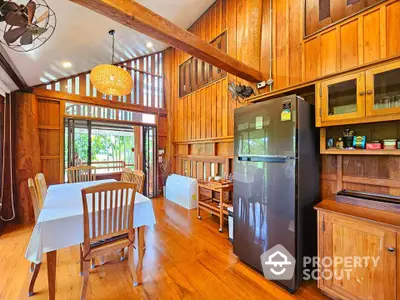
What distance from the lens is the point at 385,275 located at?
1340 millimetres

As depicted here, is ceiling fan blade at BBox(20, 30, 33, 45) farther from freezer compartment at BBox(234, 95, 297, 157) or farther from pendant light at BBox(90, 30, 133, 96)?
freezer compartment at BBox(234, 95, 297, 157)

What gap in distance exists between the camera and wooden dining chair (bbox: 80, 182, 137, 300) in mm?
1551

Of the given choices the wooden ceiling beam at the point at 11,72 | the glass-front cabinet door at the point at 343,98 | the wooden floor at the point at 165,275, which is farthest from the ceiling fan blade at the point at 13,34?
the glass-front cabinet door at the point at 343,98

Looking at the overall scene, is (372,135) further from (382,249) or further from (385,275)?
(385,275)

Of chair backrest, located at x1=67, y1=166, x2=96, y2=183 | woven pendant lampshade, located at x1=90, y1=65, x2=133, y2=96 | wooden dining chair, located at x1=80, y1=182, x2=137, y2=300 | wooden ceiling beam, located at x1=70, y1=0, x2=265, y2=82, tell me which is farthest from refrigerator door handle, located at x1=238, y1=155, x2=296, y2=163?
chair backrest, located at x1=67, y1=166, x2=96, y2=183

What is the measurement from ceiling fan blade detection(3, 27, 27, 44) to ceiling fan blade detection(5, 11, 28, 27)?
0.04 m

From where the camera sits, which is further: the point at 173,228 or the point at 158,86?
the point at 158,86

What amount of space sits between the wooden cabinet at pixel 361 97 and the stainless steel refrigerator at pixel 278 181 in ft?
0.56

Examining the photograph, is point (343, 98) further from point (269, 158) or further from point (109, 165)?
point (109, 165)

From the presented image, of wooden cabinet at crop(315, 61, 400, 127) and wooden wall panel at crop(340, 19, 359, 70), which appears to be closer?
wooden cabinet at crop(315, 61, 400, 127)

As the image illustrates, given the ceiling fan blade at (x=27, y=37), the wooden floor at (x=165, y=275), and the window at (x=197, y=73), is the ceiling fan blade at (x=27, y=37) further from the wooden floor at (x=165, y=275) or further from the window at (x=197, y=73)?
the window at (x=197, y=73)

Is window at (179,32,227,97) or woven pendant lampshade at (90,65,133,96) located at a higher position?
window at (179,32,227,97)

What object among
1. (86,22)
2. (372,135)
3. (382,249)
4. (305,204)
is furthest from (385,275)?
(86,22)

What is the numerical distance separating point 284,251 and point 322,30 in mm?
2496
